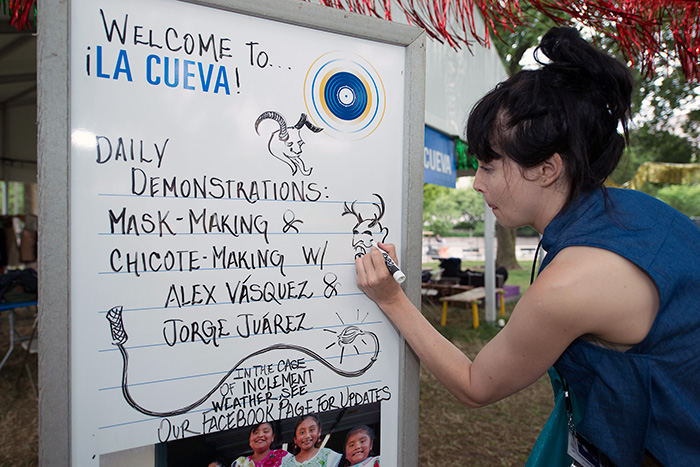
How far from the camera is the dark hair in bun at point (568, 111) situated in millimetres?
957

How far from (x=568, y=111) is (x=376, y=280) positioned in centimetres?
55

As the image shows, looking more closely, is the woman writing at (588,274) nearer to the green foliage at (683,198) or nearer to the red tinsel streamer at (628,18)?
the red tinsel streamer at (628,18)

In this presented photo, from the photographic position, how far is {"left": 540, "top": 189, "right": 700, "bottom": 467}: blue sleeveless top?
879mm

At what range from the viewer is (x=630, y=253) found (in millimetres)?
859

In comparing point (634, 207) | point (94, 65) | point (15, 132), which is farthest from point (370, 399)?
point (15, 132)

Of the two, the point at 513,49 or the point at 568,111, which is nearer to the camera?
the point at 568,111

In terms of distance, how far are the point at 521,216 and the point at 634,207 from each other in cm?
23

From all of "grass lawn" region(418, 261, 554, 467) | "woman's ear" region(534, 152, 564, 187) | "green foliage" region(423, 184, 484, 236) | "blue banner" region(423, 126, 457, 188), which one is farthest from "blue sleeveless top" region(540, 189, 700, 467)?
"green foliage" region(423, 184, 484, 236)

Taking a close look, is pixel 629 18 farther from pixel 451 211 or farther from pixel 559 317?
pixel 451 211

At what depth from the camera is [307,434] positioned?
1.08 meters

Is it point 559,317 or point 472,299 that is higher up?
point 559,317

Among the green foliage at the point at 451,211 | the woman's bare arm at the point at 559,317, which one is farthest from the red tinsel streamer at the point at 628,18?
the green foliage at the point at 451,211

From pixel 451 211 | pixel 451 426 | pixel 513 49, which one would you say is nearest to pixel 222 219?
pixel 451 426

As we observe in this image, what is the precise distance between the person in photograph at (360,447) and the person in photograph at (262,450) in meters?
0.17
